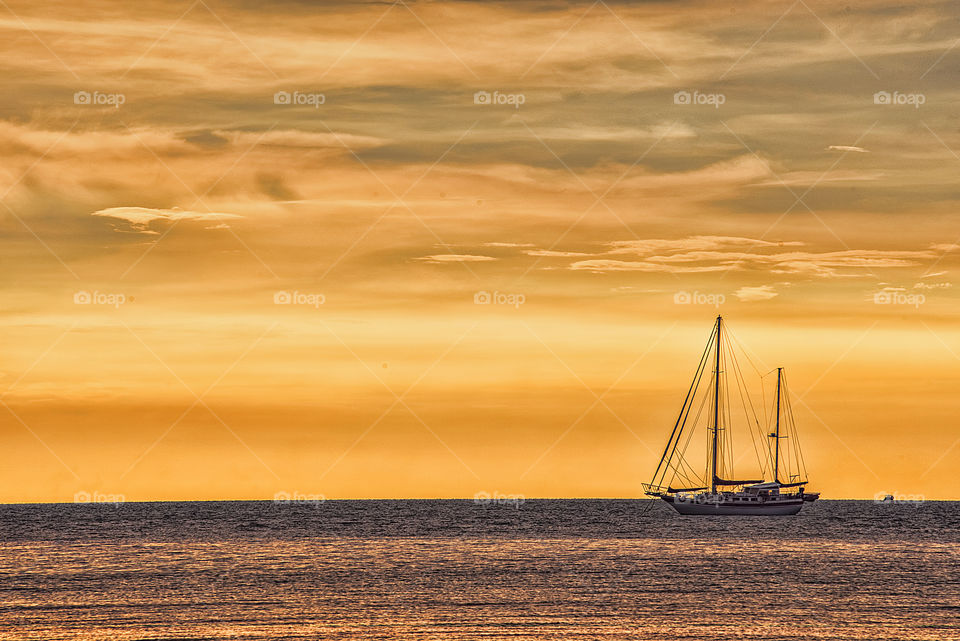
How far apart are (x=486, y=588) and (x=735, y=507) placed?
10519cm

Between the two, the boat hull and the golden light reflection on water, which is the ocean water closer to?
the golden light reflection on water

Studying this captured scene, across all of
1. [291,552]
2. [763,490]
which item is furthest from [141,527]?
[763,490]

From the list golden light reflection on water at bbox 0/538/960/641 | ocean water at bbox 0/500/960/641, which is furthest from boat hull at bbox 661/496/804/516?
golden light reflection on water at bbox 0/538/960/641

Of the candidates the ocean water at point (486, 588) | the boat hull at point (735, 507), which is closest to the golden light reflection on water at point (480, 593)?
the ocean water at point (486, 588)

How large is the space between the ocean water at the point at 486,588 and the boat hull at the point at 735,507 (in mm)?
28160

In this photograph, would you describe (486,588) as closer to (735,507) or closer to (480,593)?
(480,593)

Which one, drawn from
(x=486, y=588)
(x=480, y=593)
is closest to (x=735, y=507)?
(x=486, y=588)

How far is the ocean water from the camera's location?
6300cm

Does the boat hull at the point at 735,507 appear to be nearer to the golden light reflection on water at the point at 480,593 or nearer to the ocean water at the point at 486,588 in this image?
the ocean water at the point at 486,588

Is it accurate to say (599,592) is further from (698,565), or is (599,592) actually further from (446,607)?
(698,565)

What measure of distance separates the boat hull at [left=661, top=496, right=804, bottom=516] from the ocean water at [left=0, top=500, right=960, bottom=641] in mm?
28160

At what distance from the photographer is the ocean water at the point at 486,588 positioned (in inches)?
2480

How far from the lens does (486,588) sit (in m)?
81.8

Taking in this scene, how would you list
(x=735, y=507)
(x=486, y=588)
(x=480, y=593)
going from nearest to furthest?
(x=480, y=593) → (x=486, y=588) → (x=735, y=507)
